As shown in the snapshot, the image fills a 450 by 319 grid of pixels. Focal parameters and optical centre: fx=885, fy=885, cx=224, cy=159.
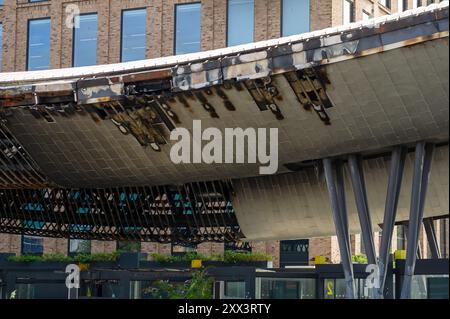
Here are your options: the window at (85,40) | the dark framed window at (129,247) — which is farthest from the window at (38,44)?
the dark framed window at (129,247)

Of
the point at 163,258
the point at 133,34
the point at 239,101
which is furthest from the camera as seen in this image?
the point at 133,34

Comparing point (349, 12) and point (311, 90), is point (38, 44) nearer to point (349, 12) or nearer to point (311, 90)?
point (349, 12)

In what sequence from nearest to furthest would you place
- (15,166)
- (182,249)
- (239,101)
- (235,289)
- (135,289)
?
(239,101), (15,166), (235,289), (135,289), (182,249)

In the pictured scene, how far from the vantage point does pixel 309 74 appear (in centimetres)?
3306

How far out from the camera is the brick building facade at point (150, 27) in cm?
6356

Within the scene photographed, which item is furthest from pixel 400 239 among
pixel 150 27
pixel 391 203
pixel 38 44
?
pixel 391 203

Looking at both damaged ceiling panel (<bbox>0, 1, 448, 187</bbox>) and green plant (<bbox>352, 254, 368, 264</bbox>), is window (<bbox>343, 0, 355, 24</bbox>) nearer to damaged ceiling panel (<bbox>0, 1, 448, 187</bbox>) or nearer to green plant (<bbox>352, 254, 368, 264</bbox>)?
green plant (<bbox>352, 254, 368, 264</bbox>)

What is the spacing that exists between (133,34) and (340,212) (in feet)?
119

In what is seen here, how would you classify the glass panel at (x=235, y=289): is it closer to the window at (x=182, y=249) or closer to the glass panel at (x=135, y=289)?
the glass panel at (x=135, y=289)

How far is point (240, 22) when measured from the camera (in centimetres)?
6600

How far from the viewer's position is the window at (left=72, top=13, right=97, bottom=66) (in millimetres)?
70125

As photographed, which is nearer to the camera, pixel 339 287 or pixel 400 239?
pixel 339 287

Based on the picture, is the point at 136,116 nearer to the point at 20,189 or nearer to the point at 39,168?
the point at 39,168
